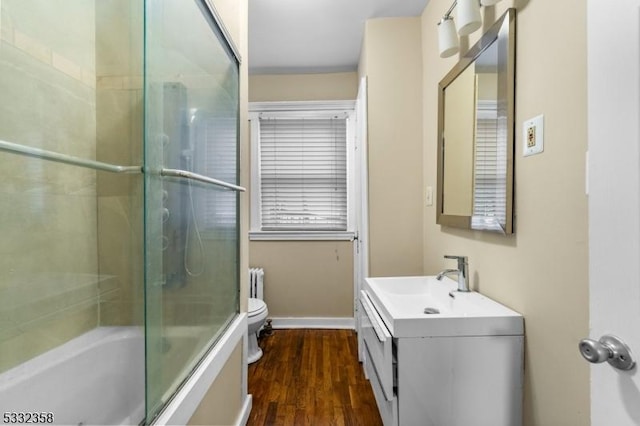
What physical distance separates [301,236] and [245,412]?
5.11ft

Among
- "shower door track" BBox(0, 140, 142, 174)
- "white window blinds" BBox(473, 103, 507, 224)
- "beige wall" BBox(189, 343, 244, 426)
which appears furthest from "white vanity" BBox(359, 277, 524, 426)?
"shower door track" BBox(0, 140, 142, 174)

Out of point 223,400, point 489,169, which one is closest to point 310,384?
point 223,400

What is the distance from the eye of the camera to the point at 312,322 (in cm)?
287

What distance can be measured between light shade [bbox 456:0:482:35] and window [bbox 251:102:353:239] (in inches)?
65.3

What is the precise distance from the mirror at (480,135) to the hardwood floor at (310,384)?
3.95 feet

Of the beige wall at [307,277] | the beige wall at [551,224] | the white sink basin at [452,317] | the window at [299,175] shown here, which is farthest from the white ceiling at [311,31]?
the white sink basin at [452,317]

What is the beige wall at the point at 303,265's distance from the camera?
112 inches

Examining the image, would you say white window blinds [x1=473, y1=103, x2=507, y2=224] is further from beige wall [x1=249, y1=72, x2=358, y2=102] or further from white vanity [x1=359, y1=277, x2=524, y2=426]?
beige wall [x1=249, y1=72, x2=358, y2=102]

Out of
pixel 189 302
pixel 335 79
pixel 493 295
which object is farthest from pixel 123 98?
pixel 335 79

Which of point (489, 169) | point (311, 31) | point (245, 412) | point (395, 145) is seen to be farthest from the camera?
point (311, 31)

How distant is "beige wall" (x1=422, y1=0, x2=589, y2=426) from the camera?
32.9 inches

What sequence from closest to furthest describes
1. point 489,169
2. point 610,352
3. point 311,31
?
point 610,352
point 489,169
point 311,31

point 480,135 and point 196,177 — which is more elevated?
point 480,135

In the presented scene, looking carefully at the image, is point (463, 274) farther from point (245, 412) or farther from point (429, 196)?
point (245, 412)
